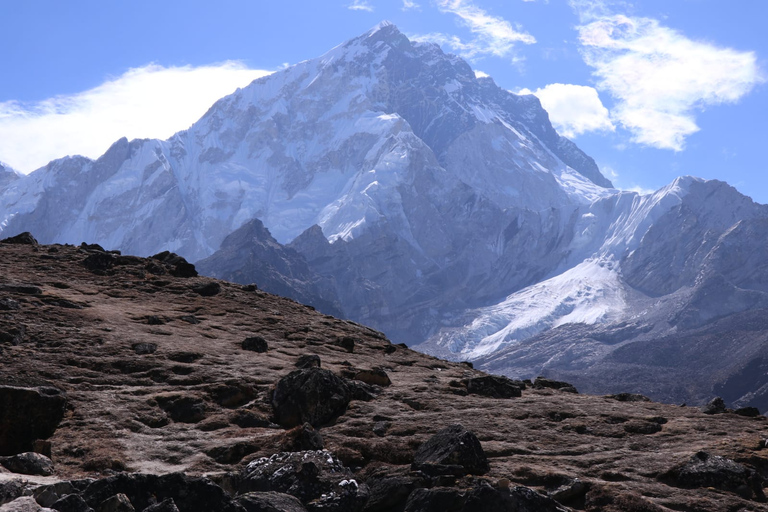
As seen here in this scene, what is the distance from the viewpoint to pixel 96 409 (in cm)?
2491

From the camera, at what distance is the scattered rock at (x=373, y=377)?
30.1 m

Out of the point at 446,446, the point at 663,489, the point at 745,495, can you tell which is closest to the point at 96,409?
the point at 446,446

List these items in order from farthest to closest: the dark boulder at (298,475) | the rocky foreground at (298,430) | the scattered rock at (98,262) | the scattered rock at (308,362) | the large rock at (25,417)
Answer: the scattered rock at (98,262), the scattered rock at (308,362), the large rock at (25,417), the dark boulder at (298,475), the rocky foreground at (298,430)

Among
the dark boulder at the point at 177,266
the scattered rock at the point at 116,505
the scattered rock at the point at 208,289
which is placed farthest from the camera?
the dark boulder at the point at 177,266

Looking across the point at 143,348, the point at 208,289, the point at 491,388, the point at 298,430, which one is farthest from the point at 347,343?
the point at 298,430

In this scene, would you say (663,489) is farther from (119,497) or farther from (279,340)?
(279,340)

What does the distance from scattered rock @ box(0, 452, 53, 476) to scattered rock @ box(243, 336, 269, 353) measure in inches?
532

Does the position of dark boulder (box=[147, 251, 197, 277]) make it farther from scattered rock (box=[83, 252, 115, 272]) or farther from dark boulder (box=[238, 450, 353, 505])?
dark boulder (box=[238, 450, 353, 505])

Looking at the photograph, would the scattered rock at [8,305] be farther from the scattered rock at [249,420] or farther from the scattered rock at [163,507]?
the scattered rock at [163,507]

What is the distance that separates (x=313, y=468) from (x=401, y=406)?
322 inches

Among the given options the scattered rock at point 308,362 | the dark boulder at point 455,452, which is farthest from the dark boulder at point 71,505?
the scattered rock at point 308,362

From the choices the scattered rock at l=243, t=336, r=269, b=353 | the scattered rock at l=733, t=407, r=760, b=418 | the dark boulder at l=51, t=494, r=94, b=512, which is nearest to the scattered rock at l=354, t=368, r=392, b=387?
the scattered rock at l=243, t=336, r=269, b=353

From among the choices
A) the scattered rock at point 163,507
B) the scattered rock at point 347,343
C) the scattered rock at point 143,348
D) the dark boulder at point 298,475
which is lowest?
the scattered rock at point 163,507

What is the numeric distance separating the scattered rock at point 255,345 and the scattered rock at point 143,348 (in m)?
3.78
